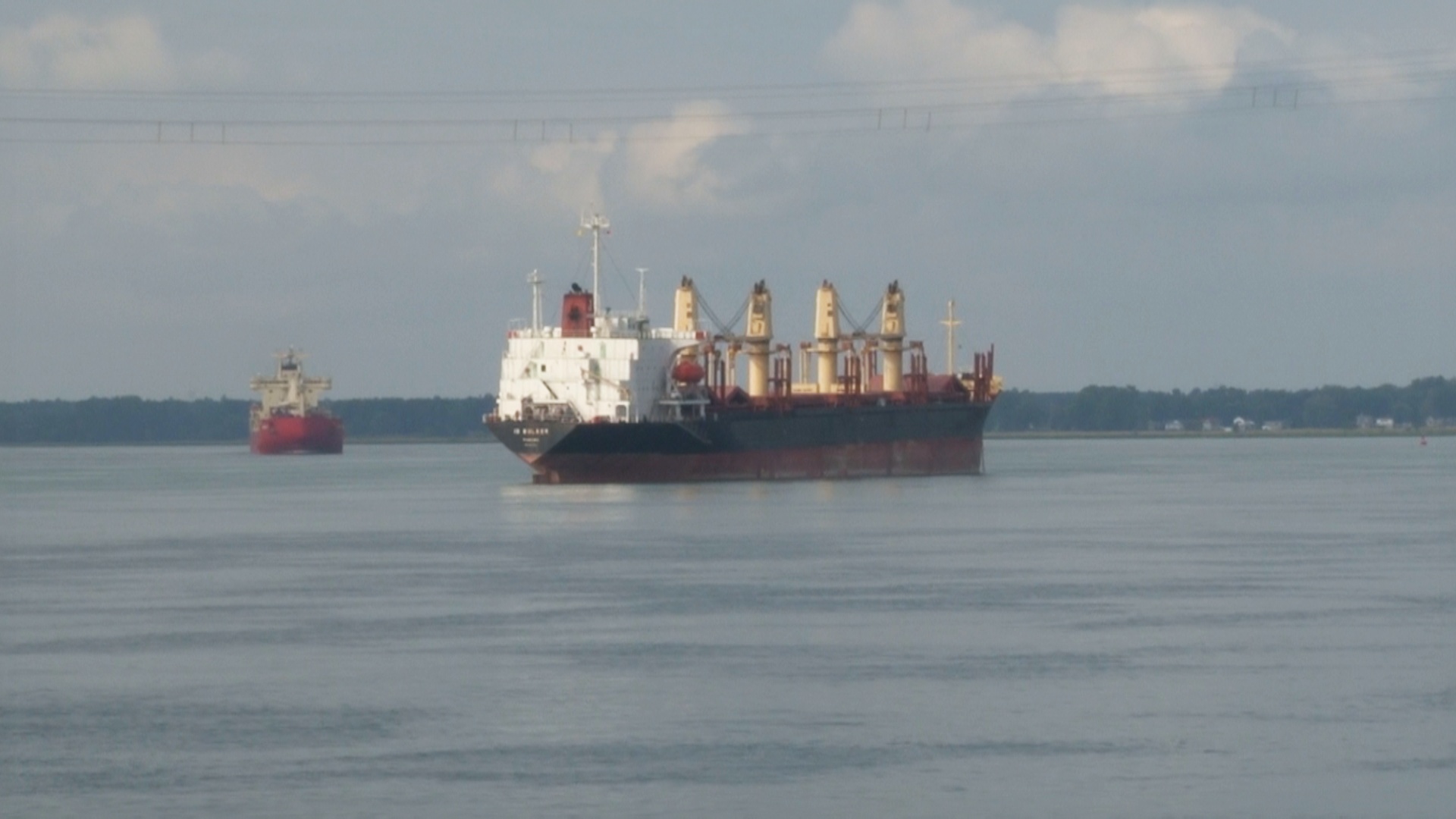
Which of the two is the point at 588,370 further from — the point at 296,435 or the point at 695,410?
the point at 296,435

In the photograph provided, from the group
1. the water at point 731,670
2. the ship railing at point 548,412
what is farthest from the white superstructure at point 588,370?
the water at point 731,670

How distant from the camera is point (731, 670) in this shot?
72.8 feet

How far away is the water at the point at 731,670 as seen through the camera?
1616 cm

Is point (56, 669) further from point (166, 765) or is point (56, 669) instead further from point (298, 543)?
point (298, 543)

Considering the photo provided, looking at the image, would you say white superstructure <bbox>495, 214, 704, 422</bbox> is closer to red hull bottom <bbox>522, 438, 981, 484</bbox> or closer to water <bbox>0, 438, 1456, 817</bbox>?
red hull bottom <bbox>522, 438, 981, 484</bbox>

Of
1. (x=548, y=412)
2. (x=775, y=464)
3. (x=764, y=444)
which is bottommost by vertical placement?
(x=775, y=464)

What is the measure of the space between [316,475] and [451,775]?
75513 mm

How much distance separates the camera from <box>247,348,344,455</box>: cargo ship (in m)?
128

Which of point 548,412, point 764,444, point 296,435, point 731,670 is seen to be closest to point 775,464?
point 764,444

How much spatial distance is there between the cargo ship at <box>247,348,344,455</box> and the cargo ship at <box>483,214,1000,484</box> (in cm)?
5281

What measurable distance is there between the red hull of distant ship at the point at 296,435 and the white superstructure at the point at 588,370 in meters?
63.3

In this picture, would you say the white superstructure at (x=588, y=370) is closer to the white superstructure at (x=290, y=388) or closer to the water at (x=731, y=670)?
the water at (x=731, y=670)

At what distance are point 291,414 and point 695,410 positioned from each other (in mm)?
65834

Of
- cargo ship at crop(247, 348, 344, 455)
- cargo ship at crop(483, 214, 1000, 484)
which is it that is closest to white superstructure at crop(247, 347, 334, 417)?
cargo ship at crop(247, 348, 344, 455)
